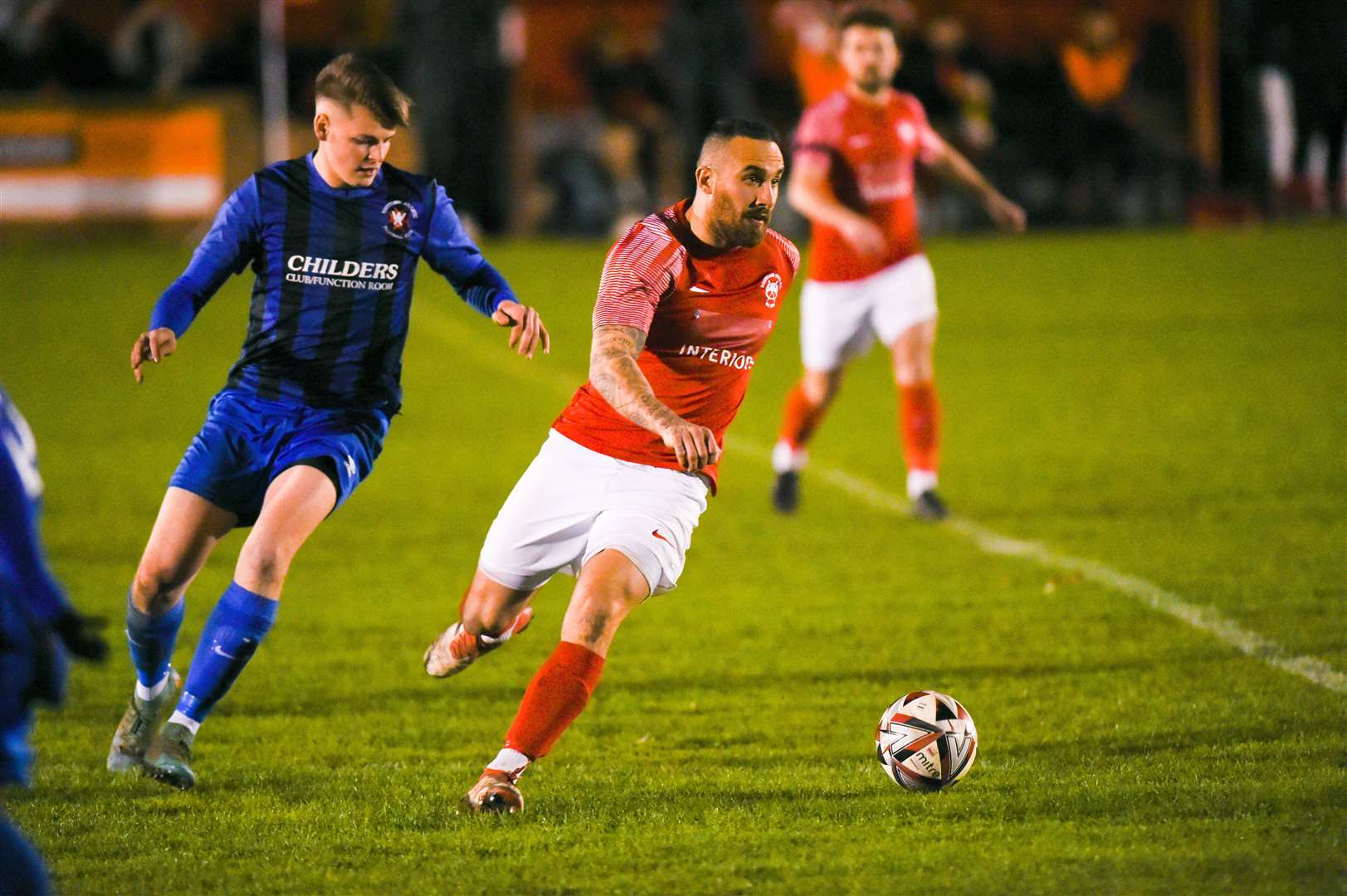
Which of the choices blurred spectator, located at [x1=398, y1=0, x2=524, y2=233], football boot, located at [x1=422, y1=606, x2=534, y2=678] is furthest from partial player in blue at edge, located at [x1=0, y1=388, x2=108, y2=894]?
blurred spectator, located at [x1=398, y1=0, x2=524, y2=233]

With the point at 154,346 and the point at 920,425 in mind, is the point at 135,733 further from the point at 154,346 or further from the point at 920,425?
the point at 920,425

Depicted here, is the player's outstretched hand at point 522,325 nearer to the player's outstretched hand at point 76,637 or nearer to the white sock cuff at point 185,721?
the white sock cuff at point 185,721

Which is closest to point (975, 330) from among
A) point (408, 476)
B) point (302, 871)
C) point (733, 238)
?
point (408, 476)

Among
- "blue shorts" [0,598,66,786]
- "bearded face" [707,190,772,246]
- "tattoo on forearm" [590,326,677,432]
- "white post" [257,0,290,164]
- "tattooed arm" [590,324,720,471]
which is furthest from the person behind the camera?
"white post" [257,0,290,164]

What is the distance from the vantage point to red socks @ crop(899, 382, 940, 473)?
994 cm

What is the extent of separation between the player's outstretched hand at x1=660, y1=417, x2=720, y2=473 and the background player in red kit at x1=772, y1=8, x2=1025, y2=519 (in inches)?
197

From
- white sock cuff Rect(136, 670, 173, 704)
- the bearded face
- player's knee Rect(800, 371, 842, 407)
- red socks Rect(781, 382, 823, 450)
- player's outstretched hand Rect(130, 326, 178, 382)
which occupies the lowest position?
red socks Rect(781, 382, 823, 450)

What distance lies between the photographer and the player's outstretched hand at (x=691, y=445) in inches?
191

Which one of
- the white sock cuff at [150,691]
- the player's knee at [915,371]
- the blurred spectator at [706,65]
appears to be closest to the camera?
the white sock cuff at [150,691]

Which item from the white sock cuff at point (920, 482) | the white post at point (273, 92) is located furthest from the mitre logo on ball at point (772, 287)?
the white post at point (273, 92)

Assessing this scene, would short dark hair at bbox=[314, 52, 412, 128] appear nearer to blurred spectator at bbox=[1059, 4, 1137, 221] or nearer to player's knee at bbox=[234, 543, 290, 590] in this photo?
player's knee at bbox=[234, 543, 290, 590]

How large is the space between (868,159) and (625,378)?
516 centimetres

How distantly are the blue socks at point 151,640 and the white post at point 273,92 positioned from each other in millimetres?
18984

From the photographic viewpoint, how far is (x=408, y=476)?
11.9m
